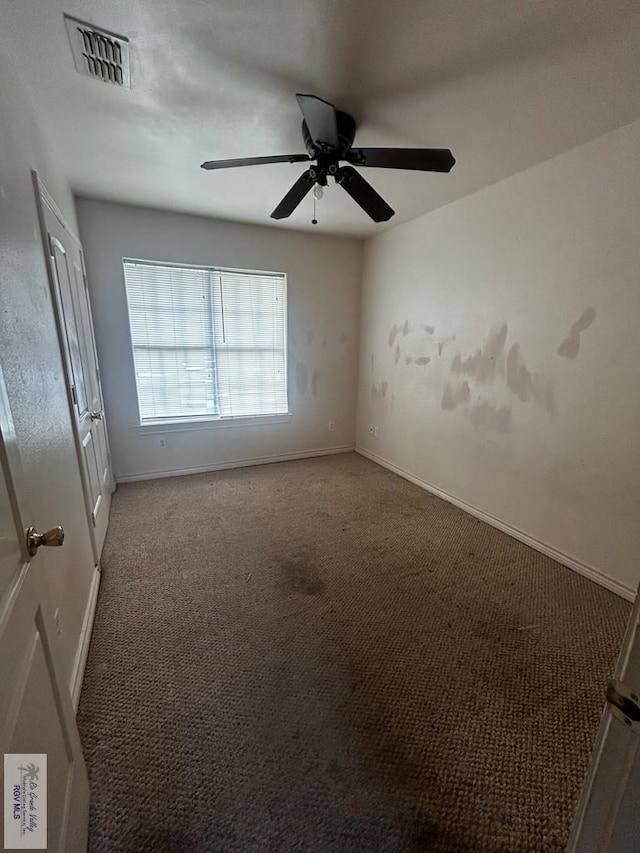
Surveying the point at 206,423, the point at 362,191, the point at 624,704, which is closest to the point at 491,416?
the point at 362,191

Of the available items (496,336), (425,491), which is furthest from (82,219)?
(425,491)

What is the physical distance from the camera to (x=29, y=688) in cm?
72

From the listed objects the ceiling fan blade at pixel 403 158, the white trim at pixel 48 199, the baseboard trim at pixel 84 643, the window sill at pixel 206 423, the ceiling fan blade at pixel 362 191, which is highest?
the ceiling fan blade at pixel 403 158

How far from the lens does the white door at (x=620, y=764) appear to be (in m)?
0.54

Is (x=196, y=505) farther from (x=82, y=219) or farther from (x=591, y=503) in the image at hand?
(x=591, y=503)

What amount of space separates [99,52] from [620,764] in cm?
267

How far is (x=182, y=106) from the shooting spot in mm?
1766

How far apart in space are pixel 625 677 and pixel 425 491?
9.69 feet

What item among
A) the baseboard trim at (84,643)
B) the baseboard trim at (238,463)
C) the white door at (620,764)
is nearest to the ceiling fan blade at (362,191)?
the white door at (620,764)

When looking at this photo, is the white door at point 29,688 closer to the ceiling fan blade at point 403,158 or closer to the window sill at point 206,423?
the ceiling fan blade at point 403,158

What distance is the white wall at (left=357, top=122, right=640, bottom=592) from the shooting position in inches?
77.7

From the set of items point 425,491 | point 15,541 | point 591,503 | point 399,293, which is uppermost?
point 399,293

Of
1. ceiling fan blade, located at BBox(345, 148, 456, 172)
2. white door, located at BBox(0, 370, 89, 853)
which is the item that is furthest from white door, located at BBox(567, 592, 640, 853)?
ceiling fan blade, located at BBox(345, 148, 456, 172)

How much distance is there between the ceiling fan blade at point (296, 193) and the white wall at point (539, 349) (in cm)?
151
